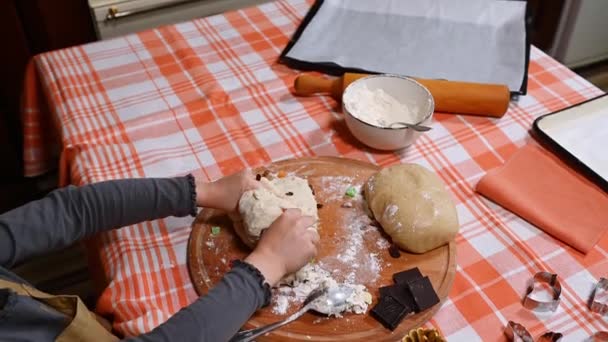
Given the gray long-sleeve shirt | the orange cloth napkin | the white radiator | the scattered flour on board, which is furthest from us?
the white radiator

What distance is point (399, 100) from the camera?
1.12 metres

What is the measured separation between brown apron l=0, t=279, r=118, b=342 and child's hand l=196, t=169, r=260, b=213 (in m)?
0.25

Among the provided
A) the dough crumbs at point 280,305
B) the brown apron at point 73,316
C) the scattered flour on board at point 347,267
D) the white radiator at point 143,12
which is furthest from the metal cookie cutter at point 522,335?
the white radiator at point 143,12

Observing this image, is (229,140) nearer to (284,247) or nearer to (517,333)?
(284,247)

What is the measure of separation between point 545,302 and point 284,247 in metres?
0.39

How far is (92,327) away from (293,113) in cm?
61

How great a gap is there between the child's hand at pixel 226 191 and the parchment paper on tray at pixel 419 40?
1.53 ft

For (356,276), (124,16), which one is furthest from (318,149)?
(124,16)

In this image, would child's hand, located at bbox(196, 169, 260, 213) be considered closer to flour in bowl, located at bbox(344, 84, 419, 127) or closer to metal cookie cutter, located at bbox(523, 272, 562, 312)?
flour in bowl, located at bbox(344, 84, 419, 127)

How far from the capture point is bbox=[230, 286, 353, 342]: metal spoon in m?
0.75

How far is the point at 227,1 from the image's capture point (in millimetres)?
1858

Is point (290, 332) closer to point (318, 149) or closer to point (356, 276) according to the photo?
point (356, 276)

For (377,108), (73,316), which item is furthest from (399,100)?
(73,316)

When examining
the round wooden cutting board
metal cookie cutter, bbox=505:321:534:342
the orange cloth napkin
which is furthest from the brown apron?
the orange cloth napkin
